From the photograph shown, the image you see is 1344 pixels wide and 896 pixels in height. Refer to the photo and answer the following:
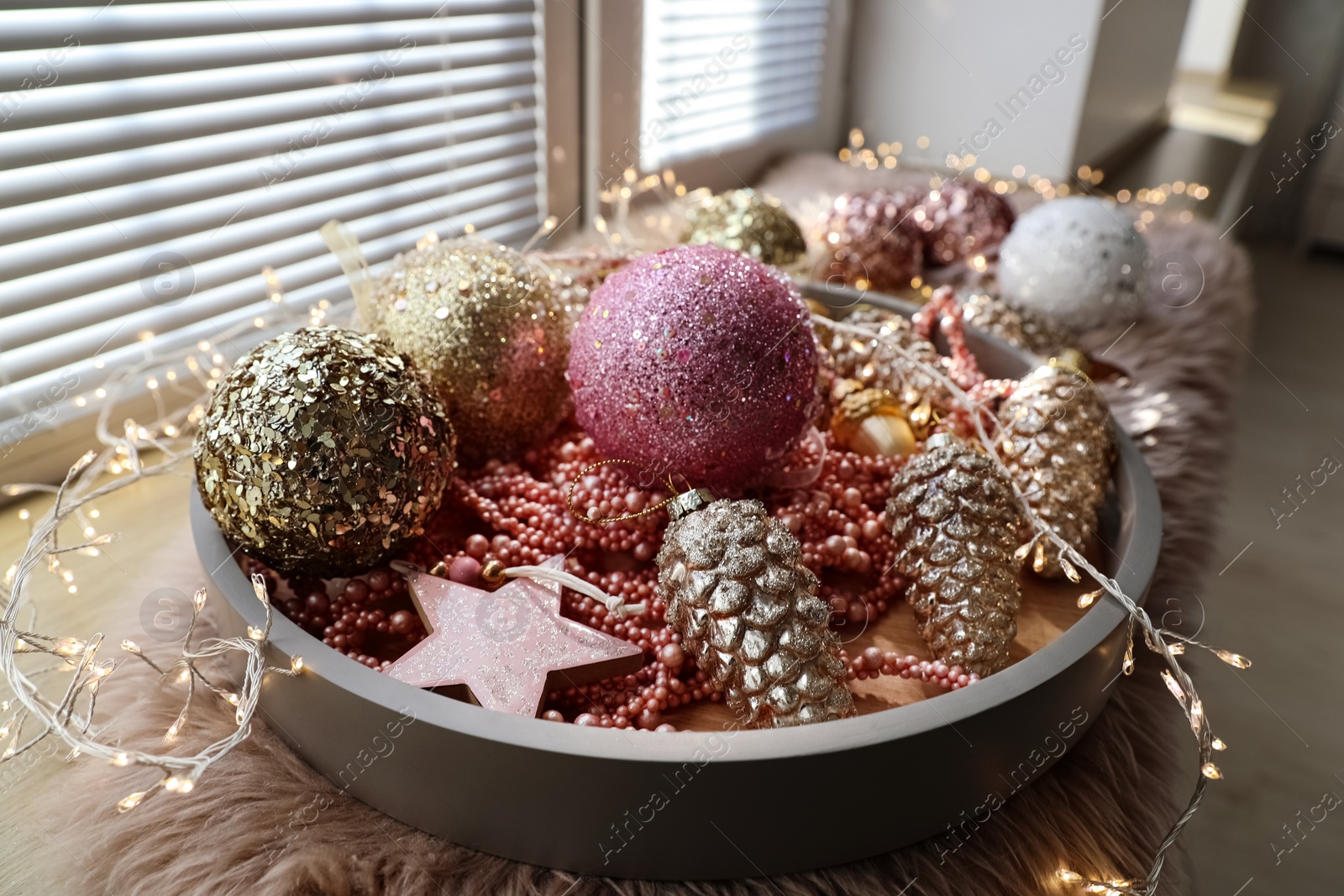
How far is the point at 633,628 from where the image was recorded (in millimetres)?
595

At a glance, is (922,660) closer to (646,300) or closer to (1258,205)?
(646,300)

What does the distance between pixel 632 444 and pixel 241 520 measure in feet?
0.86

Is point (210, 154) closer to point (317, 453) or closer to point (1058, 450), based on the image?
point (317, 453)

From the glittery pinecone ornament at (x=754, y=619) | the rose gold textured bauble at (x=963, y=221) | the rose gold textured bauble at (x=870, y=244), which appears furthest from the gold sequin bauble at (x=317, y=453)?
the rose gold textured bauble at (x=963, y=221)

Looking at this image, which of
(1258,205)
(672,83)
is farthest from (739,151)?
(1258,205)

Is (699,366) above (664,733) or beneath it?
above

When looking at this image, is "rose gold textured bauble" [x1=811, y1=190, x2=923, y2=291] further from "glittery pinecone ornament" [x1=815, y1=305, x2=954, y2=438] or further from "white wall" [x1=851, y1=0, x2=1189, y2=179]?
"white wall" [x1=851, y1=0, x2=1189, y2=179]

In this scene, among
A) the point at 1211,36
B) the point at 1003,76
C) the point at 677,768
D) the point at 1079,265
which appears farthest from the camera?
the point at 1211,36

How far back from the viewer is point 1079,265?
104 centimetres

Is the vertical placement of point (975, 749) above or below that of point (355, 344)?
below

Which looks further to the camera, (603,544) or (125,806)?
(603,544)

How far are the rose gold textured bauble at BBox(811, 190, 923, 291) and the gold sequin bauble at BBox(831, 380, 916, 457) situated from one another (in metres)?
0.44

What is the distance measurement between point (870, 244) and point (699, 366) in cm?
68

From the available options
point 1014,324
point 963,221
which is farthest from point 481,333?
point 963,221
